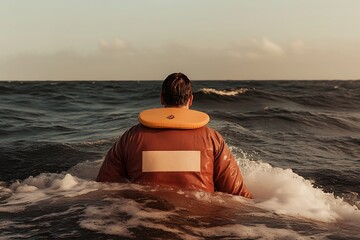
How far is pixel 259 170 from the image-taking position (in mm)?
8555

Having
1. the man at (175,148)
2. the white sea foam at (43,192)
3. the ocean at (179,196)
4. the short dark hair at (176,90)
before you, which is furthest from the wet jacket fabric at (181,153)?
the white sea foam at (43,192)

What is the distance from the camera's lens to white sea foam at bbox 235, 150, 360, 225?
5.60 m

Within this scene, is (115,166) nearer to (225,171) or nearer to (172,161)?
(172,161)

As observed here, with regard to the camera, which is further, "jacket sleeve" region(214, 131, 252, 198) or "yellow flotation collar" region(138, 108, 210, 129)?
"jacket sleeve" region(214, 131, 252, 198)

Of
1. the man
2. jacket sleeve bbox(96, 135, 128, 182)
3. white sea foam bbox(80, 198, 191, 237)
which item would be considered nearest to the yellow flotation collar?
the man

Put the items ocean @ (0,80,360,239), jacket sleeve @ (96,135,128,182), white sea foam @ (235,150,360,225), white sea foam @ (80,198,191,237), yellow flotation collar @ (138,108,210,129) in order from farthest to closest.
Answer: white sea foam @ (235,150,360,225) < jacket sleeve @ (96,135,128,182) < yellow flotation collar @ (138,108,210,129) < ocean @ (0,80,360,239) < white sea foam @ (80,198,191,237)

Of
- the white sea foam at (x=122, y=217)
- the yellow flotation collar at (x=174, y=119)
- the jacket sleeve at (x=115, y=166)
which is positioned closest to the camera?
the white sea foam at (x=122, y=217)

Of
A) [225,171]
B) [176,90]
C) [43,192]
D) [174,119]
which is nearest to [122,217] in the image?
[174,119]

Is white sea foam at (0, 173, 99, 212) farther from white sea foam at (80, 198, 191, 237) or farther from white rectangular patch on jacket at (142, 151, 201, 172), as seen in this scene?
white rectangular patch on jacket at (142, 151, 201, 172)

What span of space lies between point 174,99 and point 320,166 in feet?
20.6

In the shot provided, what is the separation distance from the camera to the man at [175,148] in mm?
5230

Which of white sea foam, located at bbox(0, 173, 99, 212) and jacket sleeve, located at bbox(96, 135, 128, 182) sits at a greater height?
jacket sleeve, located at bbox(96, 135, 128, 182)

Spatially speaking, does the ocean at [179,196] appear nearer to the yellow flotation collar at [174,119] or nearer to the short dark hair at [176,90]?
the yellow flotation collar at [174,119]

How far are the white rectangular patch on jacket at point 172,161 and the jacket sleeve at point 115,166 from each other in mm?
382
